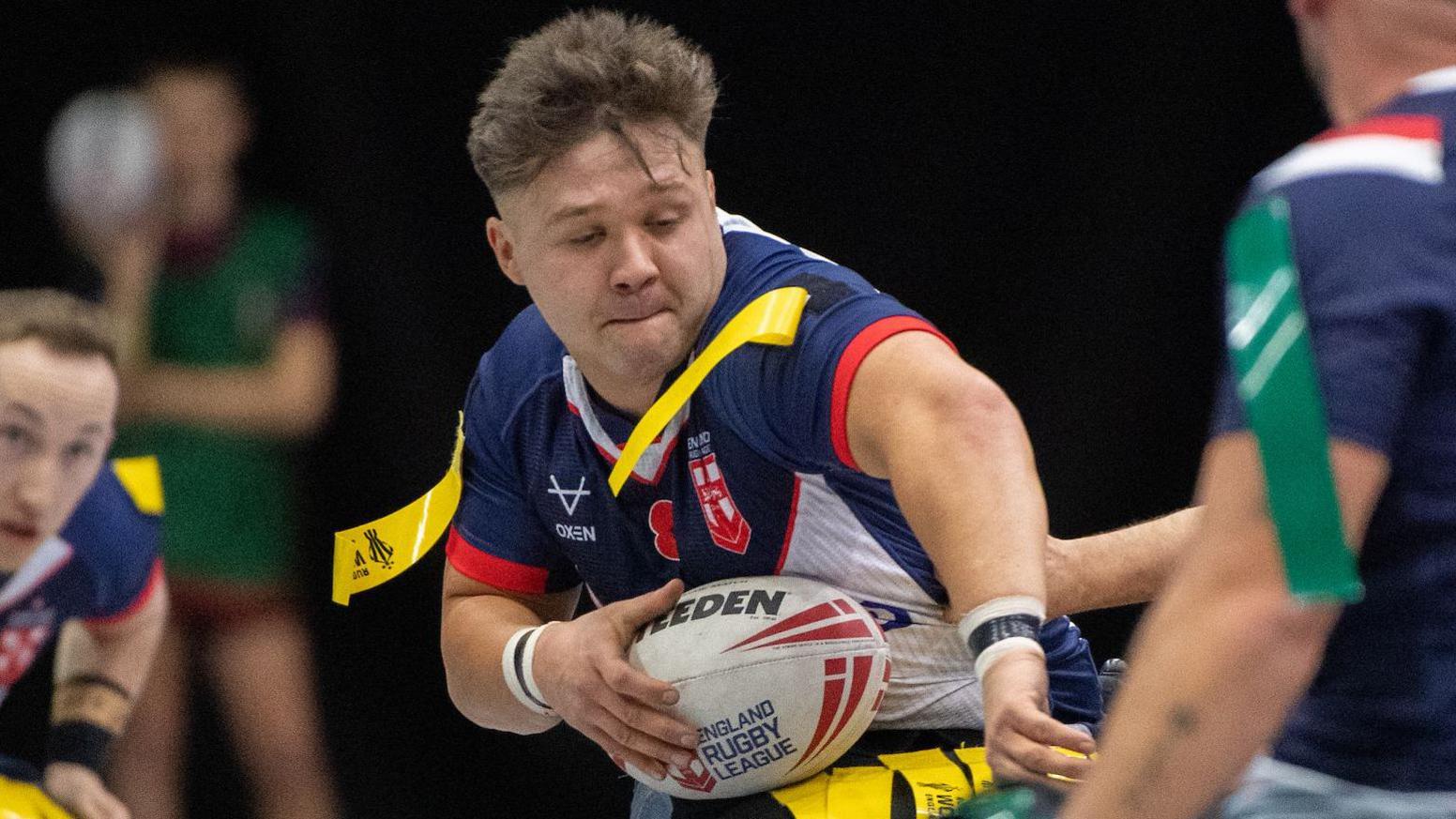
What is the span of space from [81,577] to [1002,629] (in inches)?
88.7

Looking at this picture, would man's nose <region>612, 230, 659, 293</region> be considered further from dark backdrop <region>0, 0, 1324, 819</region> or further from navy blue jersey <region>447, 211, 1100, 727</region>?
dark backdrop <region>0, 0, 1324, 819</region>

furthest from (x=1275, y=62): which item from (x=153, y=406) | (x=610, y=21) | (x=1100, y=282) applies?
(x=153, y=406)

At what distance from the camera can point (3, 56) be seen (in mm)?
4086

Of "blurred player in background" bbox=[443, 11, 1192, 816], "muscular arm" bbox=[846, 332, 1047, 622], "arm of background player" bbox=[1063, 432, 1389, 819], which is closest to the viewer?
"arm of background player" bbox=[1063, 432, 1389, 819]

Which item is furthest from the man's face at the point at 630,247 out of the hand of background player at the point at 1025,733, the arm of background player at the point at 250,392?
the arm of background player at the point at 250,392

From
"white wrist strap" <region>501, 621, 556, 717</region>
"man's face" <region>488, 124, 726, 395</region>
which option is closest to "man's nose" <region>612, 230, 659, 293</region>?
"man's face" <region>488, 124, 726, 395</region>

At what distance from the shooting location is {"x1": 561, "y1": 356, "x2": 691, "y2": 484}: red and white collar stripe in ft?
7.86

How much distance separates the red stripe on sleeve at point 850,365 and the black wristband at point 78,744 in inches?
74.7

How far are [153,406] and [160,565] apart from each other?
0.33 metres

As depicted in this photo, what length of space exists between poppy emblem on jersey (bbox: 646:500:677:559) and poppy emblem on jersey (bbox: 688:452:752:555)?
0.07m

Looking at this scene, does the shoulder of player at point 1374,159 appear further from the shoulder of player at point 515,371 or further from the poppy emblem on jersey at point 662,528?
the shoulder of player at point 515,371

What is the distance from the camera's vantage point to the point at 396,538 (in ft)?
9.27

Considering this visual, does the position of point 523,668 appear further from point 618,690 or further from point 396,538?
point 396,538

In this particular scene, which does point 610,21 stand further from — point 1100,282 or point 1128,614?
point 1128,614
